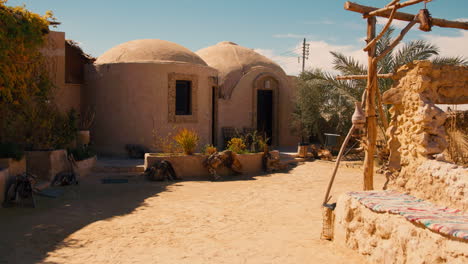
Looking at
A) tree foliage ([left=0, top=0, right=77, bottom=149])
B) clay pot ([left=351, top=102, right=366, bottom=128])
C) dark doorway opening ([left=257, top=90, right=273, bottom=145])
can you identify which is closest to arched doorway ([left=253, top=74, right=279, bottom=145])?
dark doorway opening ([left=257, top=90, right=273, bottom=145])

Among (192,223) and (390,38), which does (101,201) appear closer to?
(192,223)

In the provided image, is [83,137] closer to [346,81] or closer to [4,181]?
[4,181]

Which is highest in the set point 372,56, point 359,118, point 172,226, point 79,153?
point 372,56

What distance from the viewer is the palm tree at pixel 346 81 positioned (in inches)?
472

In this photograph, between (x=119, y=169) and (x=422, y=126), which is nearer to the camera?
(x=422, y=126)

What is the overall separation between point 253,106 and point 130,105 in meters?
5.62

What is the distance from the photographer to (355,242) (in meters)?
5.07

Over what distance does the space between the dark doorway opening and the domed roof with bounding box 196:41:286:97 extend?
1148 millimetres

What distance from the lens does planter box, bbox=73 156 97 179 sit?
33.5 feet

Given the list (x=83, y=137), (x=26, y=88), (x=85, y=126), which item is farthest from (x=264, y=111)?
(x=26, y=88)

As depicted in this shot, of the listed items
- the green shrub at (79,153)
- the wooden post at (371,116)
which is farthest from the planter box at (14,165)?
the wooden post at (371,116)

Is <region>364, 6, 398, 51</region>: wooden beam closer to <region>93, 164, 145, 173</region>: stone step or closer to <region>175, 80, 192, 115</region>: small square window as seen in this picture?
<region>93, 164, 145, 173</region>: stone step

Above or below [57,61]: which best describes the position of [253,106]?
below

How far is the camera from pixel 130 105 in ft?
42.3
